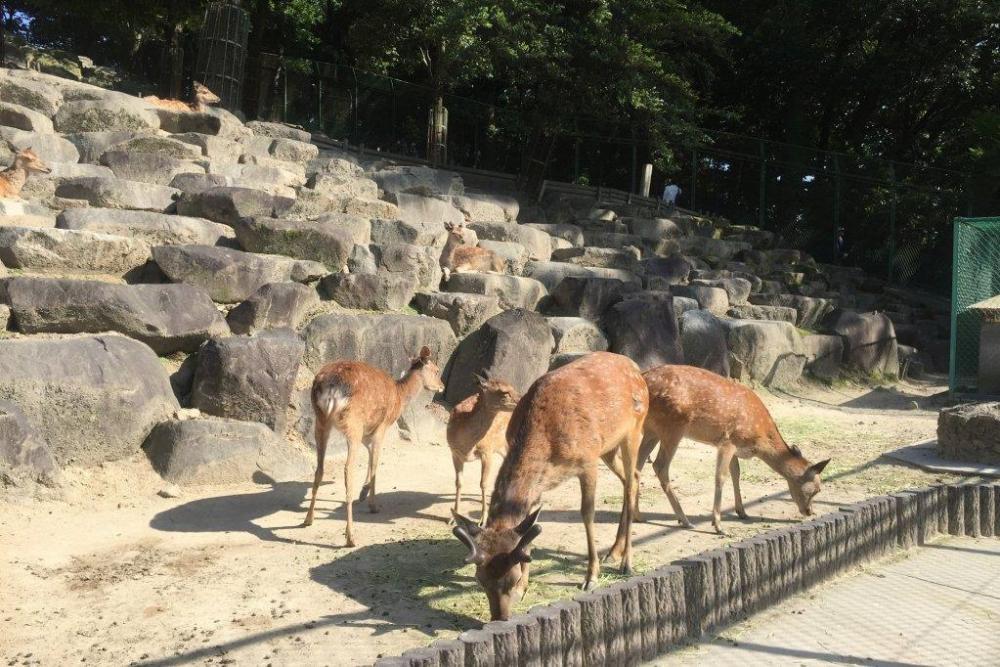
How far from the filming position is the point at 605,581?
5273 mm

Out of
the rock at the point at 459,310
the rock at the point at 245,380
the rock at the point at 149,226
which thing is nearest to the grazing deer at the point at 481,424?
the rock at the point at 245,380

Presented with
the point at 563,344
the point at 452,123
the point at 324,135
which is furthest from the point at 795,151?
the point at 563,344

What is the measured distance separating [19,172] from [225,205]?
2145mm

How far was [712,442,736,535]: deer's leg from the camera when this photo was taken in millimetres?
6402

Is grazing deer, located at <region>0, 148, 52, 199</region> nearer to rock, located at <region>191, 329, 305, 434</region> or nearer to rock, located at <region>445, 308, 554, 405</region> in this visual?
rock, located at <region>191, 329, 305, 434</region>

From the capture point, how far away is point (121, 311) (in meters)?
7.86

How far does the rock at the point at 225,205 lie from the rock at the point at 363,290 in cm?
135

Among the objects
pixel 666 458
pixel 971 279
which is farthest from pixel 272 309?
pixel 971 279

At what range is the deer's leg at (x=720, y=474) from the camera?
6.40 metres

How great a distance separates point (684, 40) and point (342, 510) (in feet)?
52.1

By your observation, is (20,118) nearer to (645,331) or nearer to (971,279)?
(645,331)

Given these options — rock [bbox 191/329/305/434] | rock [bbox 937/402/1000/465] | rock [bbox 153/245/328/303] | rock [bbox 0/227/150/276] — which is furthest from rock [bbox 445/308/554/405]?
rock [bbox 937/402/1000/465]

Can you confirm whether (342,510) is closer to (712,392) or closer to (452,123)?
(712,392)

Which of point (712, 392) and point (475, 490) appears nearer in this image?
point (712, 392)
